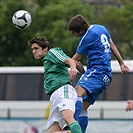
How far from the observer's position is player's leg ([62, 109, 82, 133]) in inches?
280

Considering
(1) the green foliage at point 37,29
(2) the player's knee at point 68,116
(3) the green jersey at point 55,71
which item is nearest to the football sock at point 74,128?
(2) the player's knee at point 68,116

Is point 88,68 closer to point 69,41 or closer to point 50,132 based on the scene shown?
point 50,132

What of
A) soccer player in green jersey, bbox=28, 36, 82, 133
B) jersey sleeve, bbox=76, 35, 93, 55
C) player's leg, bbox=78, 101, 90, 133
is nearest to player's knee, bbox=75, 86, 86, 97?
soccer player in green jersey, bbox=28, 36, 82, 133

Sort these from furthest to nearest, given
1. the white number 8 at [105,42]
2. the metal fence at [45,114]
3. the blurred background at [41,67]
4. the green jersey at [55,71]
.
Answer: the metal fence at [45,114] → the blurred background at [41,67] → the white number 8 at [105,42] → the green jersey at [55,71]

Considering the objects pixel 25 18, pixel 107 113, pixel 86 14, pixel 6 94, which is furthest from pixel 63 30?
pixel 25 18

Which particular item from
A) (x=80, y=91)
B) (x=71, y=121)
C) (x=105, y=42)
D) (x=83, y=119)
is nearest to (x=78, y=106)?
(x=80, y=91)

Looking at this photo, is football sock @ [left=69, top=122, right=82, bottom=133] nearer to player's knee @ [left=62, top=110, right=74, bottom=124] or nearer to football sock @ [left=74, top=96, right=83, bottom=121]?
player's knee @ [left=62, top=110, right=74, bottom=124]

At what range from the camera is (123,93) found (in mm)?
22266

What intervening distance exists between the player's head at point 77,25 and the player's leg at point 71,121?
1232 millimetres

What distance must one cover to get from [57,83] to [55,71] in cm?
17

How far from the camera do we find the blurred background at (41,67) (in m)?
16.4

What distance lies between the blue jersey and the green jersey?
458 millimetres

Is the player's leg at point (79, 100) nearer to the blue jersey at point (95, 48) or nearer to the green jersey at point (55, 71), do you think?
the green jersey at point (55, 71)

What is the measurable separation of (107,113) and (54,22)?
15639mm
